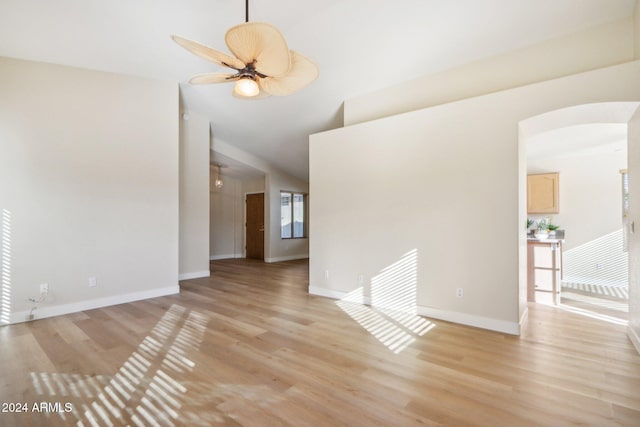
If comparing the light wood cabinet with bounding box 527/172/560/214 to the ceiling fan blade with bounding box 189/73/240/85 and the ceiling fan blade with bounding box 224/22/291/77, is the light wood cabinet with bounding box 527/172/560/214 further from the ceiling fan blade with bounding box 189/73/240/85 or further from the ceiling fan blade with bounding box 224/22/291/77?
the ceiling fan blade with bounding box 189/73/240/85

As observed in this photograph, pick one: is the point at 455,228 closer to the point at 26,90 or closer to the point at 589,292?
the point at 589,292

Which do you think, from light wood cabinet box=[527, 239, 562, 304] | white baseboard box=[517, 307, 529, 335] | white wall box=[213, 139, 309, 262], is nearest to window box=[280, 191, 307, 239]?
white wall box=[213, 139, 309, 262]

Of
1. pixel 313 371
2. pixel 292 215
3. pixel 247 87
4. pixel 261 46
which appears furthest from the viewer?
pixel 292 215

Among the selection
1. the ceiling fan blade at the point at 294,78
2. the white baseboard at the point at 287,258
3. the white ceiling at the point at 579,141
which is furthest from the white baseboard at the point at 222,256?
the white ceiling at the point at 579,141

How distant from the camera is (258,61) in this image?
2.22 metres

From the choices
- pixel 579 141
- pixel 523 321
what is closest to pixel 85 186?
pixel 523 321

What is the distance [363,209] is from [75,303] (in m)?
4.01

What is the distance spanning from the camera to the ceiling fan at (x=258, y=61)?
1.94 metres

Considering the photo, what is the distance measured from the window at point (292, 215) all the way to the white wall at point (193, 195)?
292cm

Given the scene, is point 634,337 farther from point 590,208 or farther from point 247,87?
point 247,87

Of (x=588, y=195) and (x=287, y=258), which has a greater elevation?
(x=588, y=195)

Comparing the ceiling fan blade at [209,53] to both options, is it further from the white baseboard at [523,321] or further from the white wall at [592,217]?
the white wall at [592,217]

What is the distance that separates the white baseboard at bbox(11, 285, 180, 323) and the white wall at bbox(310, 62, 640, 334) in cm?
263

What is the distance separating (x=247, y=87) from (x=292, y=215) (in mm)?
6929
